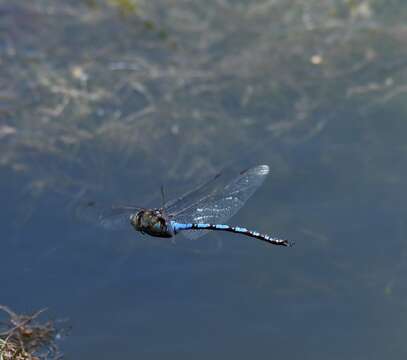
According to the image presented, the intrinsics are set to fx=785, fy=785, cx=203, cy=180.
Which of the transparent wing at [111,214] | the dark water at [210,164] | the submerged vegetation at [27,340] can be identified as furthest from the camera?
the dark water at [210,164]

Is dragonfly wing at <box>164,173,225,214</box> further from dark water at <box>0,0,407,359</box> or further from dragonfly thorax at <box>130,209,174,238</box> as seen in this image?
dark water at <box>0,0,407,359</box>

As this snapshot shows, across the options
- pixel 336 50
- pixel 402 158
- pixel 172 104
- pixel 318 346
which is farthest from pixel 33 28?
pixel 318 346

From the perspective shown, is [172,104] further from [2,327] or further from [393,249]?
[2,327]

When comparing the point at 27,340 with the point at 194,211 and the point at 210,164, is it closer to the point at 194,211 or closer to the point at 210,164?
the point at 194,211

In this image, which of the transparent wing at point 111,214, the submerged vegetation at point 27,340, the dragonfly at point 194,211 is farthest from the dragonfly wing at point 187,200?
the submerged vegetation at point 27,340

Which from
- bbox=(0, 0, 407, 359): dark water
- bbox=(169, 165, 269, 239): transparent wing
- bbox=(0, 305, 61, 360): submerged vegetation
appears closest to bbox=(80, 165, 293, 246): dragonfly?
bbox=(169, 165, 269, 239): transparent wing

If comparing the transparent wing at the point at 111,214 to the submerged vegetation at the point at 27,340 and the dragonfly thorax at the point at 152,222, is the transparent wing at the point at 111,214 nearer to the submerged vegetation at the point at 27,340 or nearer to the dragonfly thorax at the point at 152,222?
the dragonfly thorax at the point at 152,222

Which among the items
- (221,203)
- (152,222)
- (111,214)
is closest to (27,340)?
(111,214)
